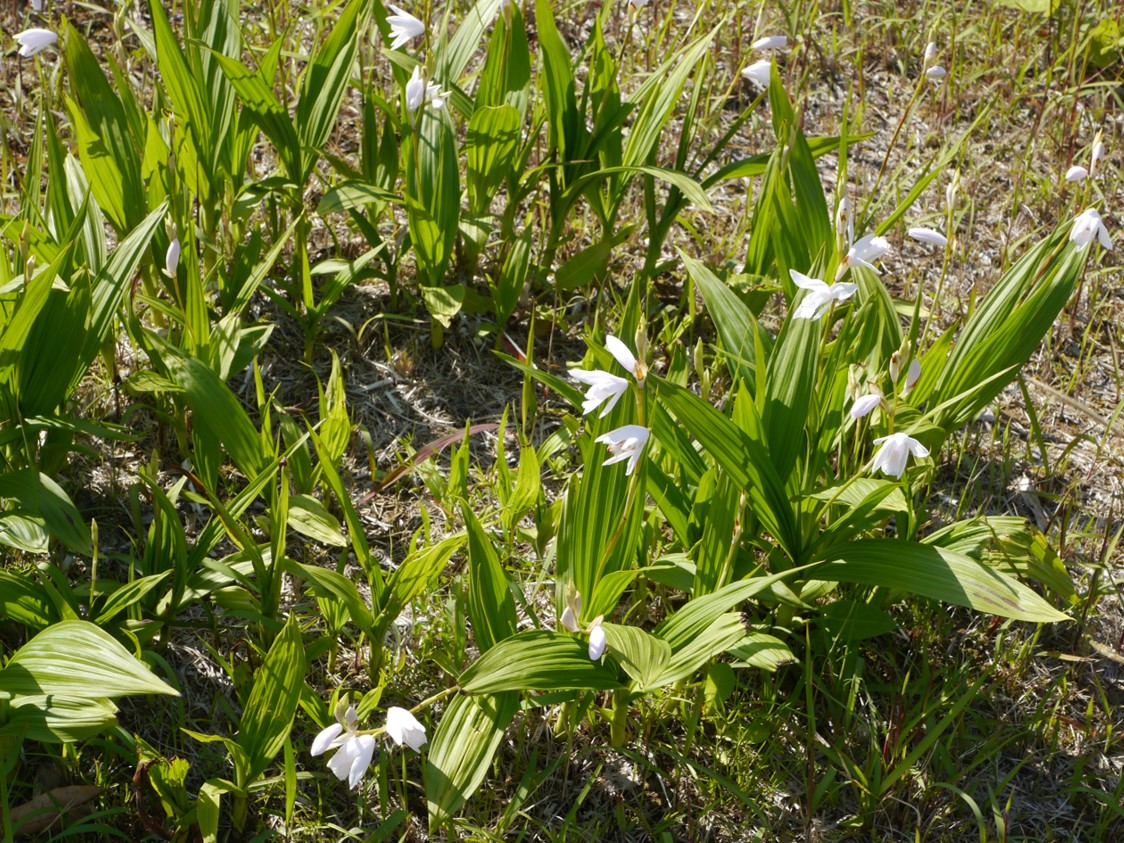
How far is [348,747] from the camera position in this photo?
5.09 feet

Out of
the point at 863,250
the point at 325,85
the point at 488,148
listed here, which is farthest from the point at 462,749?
the point at 325,85

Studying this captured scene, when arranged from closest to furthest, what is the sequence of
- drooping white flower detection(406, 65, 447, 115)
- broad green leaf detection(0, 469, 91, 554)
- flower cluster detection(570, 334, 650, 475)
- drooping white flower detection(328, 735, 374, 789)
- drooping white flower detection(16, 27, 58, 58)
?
1. drooping white flower detection(328, 735, 374, 789)
2. flower cluster detection(570, 334, 650, 475)
3. broad green leaf detection(0, 469, 91, 554)
4. drooping white flower detection(406, 65, 447, 115)
5. drooping white flower detection(16, 27, 58, 58)

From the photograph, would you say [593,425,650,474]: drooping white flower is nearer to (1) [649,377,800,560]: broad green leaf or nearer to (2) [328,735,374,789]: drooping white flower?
(1) [649,377,800,560]: broad green leaf

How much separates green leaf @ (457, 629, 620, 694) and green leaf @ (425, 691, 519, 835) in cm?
12

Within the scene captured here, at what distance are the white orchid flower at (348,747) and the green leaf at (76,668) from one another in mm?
290

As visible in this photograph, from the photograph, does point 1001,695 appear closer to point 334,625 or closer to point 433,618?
point 433,618

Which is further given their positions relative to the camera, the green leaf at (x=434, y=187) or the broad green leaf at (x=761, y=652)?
the green leaf at (x=434, y=187)

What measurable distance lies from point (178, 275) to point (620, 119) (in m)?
1.19

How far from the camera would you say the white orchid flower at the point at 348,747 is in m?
1.53

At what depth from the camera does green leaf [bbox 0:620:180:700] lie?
1.66m

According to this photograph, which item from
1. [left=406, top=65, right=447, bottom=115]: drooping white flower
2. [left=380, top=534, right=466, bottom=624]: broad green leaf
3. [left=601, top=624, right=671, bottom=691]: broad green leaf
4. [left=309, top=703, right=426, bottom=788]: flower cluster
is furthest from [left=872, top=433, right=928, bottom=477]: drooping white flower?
[left=406, top=65, right=447, bottom=115]: drooping white flower

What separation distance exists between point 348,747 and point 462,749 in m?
0.32

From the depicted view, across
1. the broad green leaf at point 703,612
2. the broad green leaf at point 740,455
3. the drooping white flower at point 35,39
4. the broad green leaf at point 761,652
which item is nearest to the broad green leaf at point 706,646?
the broad green leaf at point 703,612

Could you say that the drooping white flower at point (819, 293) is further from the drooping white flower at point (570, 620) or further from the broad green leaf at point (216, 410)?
the broad green leaf at point (216, 410)
